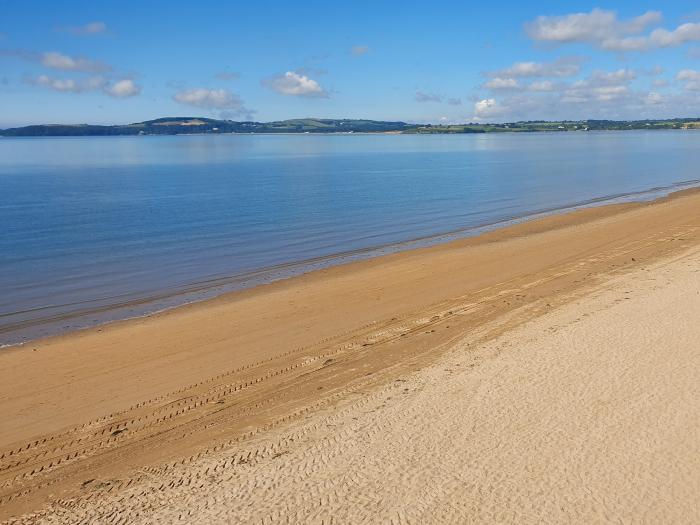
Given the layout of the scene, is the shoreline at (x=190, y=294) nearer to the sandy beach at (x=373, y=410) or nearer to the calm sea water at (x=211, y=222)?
the calm sea water at (x=211, y=222)

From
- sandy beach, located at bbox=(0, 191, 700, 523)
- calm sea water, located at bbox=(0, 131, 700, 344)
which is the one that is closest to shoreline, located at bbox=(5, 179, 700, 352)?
calm sea water, located at bbox=(0, 131, 700, 344)

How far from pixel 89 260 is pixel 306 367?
15.4 metres

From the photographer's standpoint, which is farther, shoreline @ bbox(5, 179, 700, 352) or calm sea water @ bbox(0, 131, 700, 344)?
calm sea water @ bbox(0, 131, 700, 344)

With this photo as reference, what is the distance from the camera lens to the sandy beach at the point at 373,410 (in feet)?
24.0

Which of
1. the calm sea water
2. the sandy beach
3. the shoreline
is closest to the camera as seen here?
the sandy beach

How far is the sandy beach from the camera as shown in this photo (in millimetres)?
7312

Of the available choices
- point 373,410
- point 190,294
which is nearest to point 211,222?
point 190,294

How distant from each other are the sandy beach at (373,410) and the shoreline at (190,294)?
0.82 meters

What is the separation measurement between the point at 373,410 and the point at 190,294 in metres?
10.8

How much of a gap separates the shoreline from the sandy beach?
824 mm

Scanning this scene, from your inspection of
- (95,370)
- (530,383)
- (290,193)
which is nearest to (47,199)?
(290,193)

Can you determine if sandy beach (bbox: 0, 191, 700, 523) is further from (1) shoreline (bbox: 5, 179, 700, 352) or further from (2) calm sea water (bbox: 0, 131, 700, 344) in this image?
(2) calm sea water (bbox: 0, 131, 700, 344)

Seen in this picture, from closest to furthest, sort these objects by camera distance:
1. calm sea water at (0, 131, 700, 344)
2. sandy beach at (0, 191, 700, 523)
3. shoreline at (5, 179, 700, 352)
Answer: sandy beach at (0, 191, 700, 523) < shoreline at (5, 179, 700, 352) < calm sea water at (0, 131, 700, 344)

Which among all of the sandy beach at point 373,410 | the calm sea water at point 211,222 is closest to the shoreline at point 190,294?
the calm sea water at point 211,222
